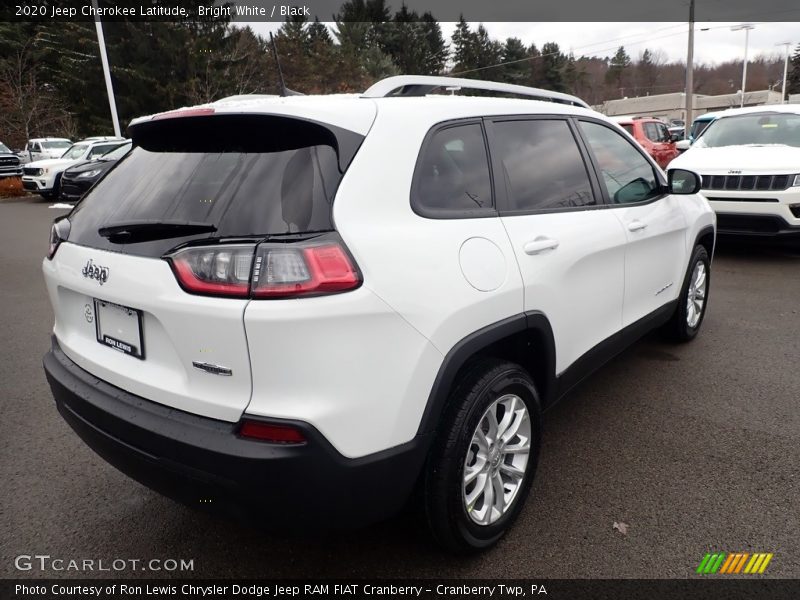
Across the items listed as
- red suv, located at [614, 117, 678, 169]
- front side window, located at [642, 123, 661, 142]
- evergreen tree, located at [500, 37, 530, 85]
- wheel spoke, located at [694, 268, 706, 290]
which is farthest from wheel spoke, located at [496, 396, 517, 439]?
evergreen tree, located at [500, 37, 530, 85]

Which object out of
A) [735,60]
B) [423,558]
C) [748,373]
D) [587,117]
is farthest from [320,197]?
[735,60]

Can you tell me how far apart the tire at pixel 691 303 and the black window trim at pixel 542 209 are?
1493 mm

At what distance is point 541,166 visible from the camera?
2.75 metres

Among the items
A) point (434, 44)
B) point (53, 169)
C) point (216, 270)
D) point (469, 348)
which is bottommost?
point (469, 348)

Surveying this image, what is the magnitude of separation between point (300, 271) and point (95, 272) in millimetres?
895

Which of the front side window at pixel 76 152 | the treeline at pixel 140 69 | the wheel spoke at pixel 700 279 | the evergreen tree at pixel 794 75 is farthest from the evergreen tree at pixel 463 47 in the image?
the wheel spoke at pixel 700 279

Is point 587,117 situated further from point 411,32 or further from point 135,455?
point 411,32

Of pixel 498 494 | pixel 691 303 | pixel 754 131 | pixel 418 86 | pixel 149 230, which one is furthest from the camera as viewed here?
pixel 754 131

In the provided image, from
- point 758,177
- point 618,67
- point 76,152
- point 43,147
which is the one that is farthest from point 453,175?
point 618,67

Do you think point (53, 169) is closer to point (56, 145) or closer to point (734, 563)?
point (56, 145)

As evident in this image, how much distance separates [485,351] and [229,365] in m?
1.01

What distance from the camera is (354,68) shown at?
1828 inches

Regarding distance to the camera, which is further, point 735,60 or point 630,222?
point 735,60

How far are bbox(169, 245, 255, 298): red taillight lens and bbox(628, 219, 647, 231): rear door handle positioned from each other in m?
2.27
